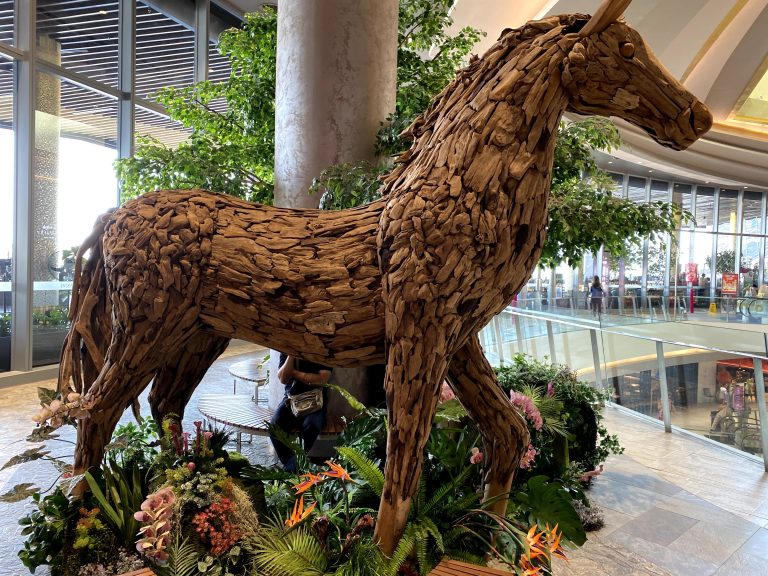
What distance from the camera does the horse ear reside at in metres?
Result: 1.27

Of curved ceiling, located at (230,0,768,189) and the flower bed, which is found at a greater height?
curved ceiling, located at (230,0,768,189)

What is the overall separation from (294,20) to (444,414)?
211 centimetres

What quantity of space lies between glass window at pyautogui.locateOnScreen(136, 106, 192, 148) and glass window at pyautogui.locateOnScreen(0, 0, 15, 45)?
1831mm

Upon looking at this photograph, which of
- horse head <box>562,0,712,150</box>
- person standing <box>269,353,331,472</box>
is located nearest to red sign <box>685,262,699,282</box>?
person standing <box>269,353,331,472</box>

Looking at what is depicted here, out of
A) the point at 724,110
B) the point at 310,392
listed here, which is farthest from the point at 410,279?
the point at 724,110

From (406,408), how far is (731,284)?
2066 centimetres

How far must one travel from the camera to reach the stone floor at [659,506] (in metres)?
2.33

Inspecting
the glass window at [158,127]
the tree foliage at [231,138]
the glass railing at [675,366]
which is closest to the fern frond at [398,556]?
the tree foliage at [231,138]

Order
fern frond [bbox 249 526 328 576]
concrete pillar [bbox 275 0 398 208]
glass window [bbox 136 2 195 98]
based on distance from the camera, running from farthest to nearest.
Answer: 1. glass window [bbox 136 2 195 98]
2. concrete pillar [bbox 275 0 398 208]
3. fern frond [bbox 249 526 328 576]

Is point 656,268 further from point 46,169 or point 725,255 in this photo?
point 46,169

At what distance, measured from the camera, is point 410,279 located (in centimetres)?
137

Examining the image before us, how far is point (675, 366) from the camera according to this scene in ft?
16.8

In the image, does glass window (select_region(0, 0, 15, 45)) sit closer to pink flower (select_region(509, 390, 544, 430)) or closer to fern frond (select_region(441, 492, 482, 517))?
pink flower (select_region(509, 390, 544, 430))

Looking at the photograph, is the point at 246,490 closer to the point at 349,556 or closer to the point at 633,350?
the point at 349,556
